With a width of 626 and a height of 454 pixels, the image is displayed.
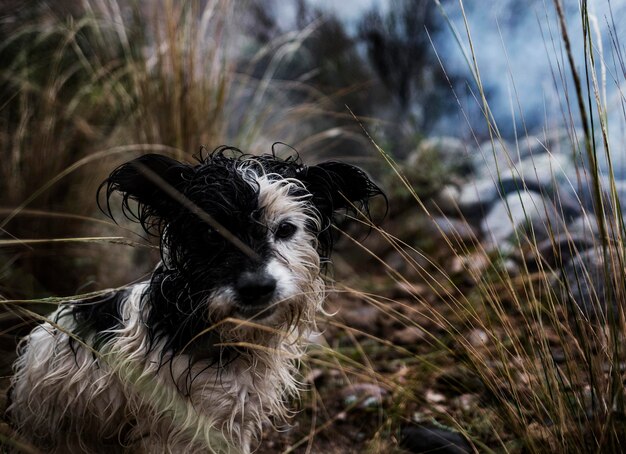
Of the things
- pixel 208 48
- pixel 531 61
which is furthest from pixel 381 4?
pixel 208 48

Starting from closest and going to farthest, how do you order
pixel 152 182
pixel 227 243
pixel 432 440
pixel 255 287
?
pixel 255 287 → pixel 227 243 → pixel 152 182 → pixel 432 440

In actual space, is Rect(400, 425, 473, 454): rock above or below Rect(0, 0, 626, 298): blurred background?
below

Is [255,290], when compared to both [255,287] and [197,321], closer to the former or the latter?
[255,287]

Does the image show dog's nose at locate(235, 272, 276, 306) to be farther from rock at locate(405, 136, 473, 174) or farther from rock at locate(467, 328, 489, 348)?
rock at locate(405, 136, 473, 174)

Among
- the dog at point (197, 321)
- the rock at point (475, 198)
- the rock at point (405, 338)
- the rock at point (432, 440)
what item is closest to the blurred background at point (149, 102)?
the rock at point (475, 198)

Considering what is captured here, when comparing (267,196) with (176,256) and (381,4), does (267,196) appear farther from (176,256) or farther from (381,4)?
(381,4)

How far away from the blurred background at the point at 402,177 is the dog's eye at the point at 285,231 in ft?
1.12

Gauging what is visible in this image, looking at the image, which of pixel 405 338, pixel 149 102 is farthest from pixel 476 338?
pixel 149 102

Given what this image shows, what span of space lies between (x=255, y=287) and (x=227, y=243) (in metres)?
0.20

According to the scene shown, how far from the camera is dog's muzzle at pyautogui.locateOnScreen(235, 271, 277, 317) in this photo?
179cm

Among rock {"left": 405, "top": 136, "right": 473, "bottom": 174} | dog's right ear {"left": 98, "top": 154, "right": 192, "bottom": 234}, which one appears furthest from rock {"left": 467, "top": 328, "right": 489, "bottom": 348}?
rock {"left": 405, "top": 136, "right": 473, "bottom": 174}

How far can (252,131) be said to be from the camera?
395cm

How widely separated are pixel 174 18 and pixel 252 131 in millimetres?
870

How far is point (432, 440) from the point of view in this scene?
2.39 m
